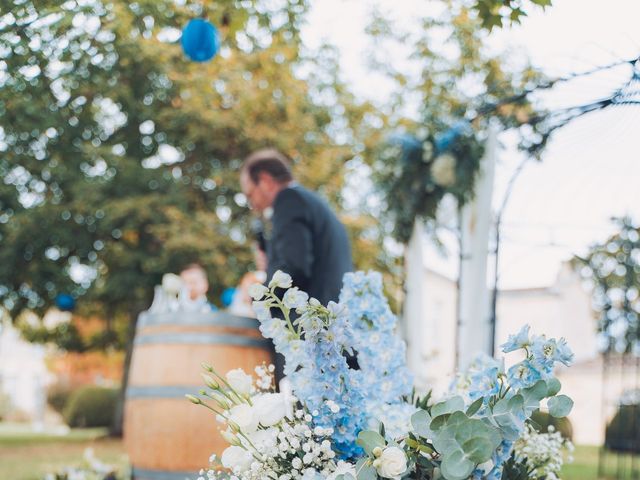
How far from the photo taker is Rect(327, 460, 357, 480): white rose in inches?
39.8

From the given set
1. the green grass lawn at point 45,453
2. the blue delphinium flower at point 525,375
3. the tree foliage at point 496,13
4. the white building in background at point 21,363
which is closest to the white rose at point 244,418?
the blue delphinium flower at point 525,375

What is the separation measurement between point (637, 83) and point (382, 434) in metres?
1.32

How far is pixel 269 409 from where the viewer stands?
3.50 feet

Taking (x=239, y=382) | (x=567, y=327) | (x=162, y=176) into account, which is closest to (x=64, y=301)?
(x=162, y=176)

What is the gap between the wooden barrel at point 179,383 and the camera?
2623mm

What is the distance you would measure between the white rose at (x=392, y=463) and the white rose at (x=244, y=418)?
0.19 m

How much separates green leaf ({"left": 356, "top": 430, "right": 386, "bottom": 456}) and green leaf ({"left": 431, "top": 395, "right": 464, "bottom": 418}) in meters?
0.08

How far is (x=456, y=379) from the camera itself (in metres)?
1.52

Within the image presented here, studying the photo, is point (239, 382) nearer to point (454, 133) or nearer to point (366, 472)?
point (366, 472)

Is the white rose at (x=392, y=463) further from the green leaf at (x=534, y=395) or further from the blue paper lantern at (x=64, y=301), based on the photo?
the blue paper lantern at (x=64, y=301)

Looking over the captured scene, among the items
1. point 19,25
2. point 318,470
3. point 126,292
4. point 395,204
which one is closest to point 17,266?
point 126,292

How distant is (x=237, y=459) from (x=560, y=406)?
44 centimetres

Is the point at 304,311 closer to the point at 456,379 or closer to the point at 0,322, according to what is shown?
the point at 456,379

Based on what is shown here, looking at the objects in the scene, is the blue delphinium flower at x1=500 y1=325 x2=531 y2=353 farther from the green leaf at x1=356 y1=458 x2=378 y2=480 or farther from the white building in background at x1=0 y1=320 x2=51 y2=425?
the white building in background at x1=0 y1=320 x2=51 y2=425
